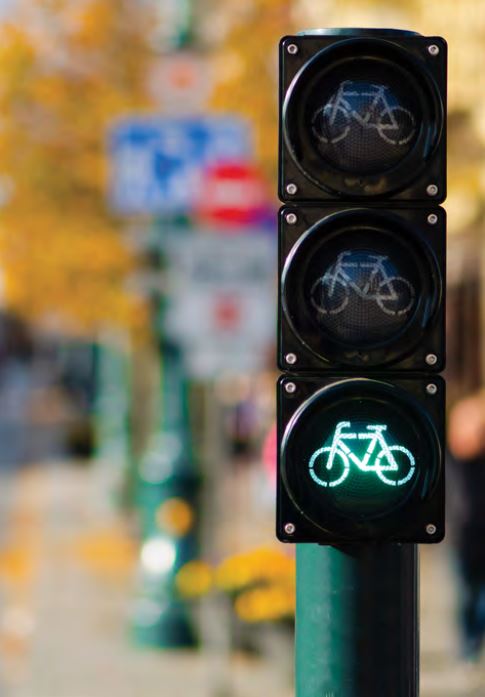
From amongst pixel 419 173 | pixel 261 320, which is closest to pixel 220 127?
pixel 261 320

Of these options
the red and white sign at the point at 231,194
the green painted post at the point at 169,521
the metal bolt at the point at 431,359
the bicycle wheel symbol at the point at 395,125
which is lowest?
the green painted post at the point at 169,521

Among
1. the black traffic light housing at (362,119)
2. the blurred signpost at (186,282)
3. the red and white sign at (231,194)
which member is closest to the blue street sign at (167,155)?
the blurred signpost at (186,282)

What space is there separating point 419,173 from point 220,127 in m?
6.37

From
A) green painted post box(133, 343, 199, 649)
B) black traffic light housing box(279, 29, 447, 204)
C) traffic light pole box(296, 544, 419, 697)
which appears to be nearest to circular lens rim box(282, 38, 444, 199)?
black traffic light housing box(279, 29, 447, 204)

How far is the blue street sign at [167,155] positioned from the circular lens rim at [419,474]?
6226 mm

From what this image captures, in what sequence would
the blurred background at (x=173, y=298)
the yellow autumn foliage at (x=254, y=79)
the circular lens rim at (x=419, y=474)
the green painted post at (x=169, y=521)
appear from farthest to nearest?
1. the yellow autumn foliage at (x=254, y=79)
2. the green painted post at (x=169, y=521)
3. the blurred background at (x=173, y=298)
4. the circular lens rim at (x=419, y=474)

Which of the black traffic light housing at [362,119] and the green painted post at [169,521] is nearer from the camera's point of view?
the black traffic light housing at [362,119]

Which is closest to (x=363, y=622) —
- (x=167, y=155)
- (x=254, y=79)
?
(x=167, y=155)

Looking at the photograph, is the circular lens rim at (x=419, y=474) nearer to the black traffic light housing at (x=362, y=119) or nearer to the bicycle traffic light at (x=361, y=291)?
the bicycle traffic light at (x=361, y=291)

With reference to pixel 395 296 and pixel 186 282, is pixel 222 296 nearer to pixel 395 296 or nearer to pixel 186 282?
pixel 186 282

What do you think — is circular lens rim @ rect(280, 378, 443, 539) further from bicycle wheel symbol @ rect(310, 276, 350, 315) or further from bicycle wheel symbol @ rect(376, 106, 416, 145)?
bicycle wheel symbol @ rect(376, 106, 416, 145)

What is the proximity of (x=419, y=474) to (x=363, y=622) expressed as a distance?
42cm

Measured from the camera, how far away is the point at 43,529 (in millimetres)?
18391

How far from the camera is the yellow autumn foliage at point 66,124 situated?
15805mm
